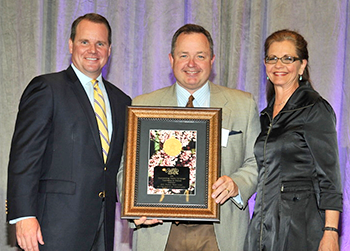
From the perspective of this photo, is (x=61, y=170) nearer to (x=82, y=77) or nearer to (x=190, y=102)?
(x=82, y=77)

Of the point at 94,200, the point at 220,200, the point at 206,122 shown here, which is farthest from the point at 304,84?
the point at 94,200

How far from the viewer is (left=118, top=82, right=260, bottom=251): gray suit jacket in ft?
9.16

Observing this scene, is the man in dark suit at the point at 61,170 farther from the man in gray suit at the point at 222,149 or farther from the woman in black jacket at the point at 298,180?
the woman in black jacket at the point at 298,180

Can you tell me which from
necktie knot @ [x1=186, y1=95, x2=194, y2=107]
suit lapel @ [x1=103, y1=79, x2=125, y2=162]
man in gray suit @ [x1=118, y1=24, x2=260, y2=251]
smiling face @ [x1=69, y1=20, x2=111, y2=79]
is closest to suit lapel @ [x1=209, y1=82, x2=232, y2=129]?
man in gray suit @ [x1=118, y1=24, x2=260, y2=251]

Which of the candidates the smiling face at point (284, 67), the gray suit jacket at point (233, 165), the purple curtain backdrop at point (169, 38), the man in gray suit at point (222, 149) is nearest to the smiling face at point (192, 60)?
the man in gray suit at point (222, 149)

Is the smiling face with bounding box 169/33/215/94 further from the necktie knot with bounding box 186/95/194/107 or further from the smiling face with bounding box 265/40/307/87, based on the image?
the smiling face with bounding box 265/40/307/87

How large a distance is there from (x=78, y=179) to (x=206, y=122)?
839 millimetres

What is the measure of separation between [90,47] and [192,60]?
68cm

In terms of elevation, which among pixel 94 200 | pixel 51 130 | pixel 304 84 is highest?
pixel 304 84

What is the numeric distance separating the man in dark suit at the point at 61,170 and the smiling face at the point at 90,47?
108mm

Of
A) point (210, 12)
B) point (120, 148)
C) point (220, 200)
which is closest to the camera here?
point (220, 200)

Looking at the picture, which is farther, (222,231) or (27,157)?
(222,231)

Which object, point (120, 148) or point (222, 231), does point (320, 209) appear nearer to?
point (222, 231)

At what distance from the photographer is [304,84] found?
118 inches
